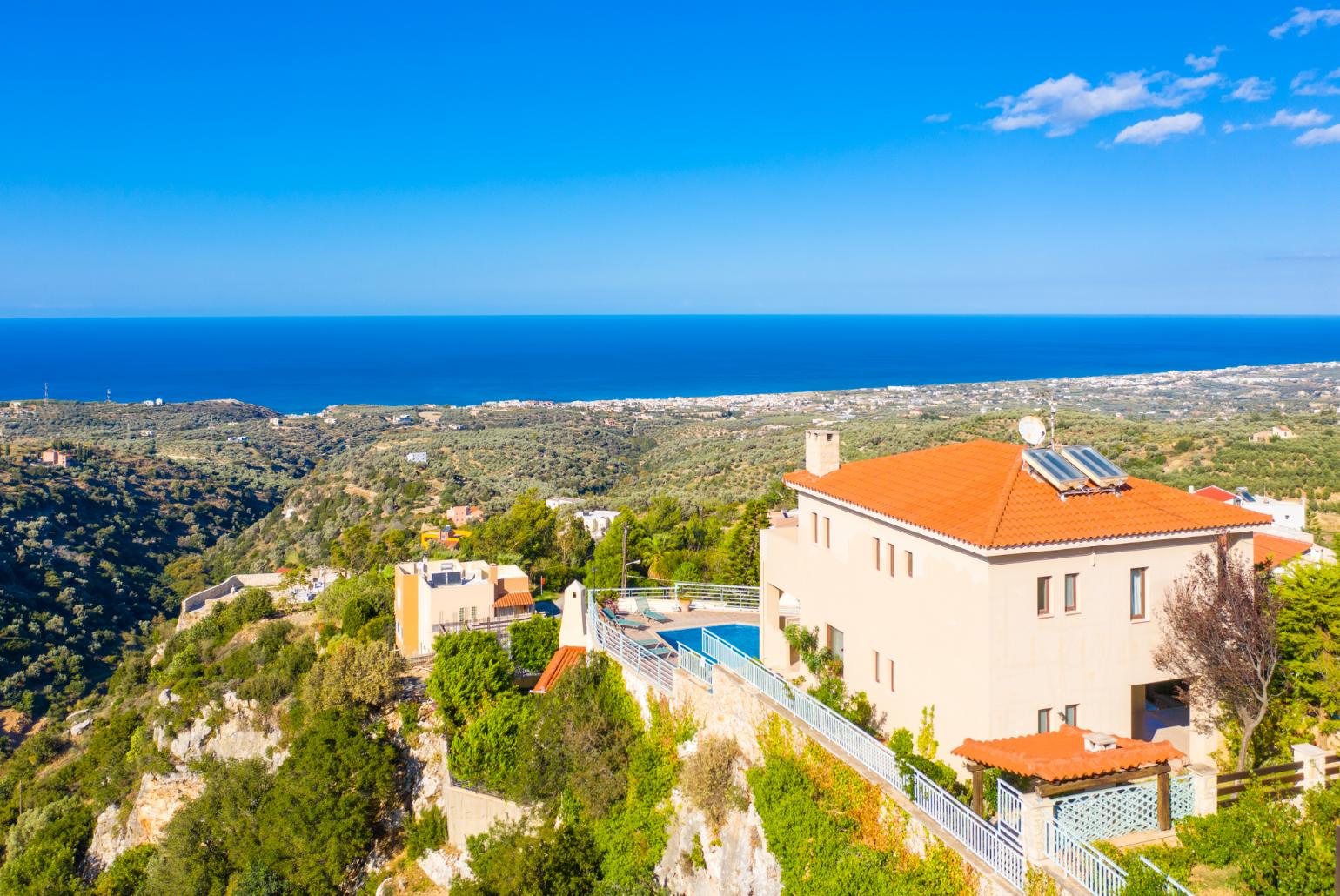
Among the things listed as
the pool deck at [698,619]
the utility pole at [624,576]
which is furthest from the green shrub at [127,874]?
the pool deck at [698,619]

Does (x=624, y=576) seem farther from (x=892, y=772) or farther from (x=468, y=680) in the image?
(x=892, y=772)

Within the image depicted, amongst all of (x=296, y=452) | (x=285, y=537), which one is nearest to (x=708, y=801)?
(x=285, y=537)

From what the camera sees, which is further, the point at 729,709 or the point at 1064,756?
the point at 729,709

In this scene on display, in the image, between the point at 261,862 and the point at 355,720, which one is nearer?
the point at 261,862

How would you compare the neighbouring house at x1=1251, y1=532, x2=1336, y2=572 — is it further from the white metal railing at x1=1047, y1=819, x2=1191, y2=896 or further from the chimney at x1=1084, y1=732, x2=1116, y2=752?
the white metal railing at x1=1047, y1=819, x2=1191, y2=896

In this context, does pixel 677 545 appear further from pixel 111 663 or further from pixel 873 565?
pixel 111 663

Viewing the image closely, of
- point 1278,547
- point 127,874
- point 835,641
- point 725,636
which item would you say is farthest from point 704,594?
point 127,874
